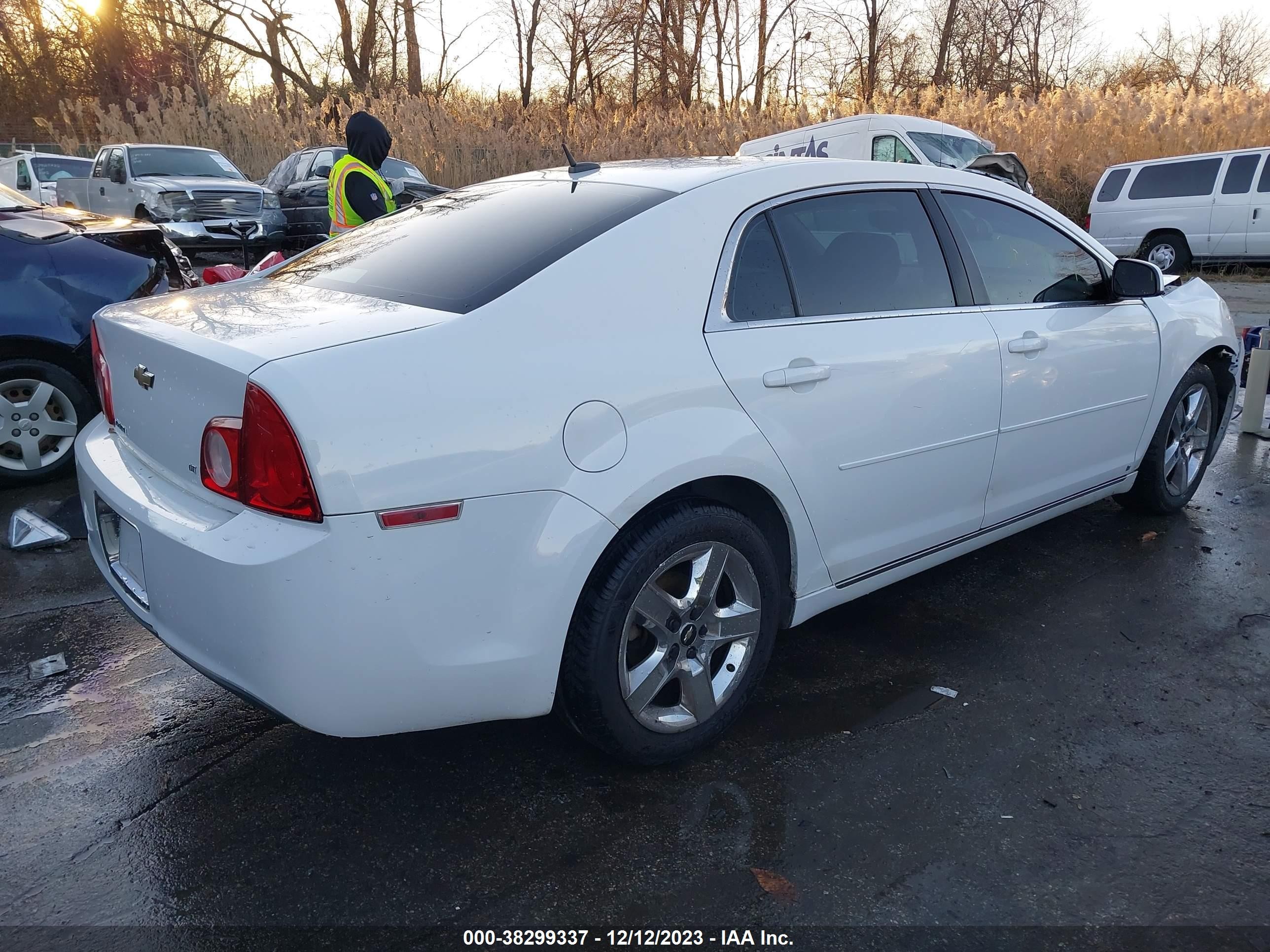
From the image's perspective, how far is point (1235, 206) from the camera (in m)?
14.1

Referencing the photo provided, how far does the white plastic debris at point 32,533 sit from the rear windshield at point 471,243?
199 cm

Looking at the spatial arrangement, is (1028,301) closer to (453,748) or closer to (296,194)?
(453,748)

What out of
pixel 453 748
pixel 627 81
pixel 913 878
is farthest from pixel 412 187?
pixel 627 81

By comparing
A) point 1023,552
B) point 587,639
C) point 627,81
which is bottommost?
point 1023,552

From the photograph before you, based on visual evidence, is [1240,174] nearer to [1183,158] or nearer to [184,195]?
[1183,158]

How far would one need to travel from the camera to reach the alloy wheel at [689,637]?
8.49 ft

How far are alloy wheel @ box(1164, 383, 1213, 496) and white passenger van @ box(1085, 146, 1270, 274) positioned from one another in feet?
36.9

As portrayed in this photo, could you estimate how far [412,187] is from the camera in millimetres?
13070

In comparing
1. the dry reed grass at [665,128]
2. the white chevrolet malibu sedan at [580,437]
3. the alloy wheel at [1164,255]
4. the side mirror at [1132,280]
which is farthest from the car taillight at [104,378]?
the dry reed grass at [665,128]

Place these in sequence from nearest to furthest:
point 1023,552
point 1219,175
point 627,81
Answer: point 1023,552
point 1219,175
point 627,81

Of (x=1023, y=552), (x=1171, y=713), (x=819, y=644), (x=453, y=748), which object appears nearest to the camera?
(x=453, y=748)

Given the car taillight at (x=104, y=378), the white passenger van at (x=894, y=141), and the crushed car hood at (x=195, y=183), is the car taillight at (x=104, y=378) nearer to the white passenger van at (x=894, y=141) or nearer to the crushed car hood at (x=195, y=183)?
the crushed car hood at (x=195, y=183)

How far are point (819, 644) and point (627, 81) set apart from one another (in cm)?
3000

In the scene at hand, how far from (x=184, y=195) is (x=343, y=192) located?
8454 millimetres
